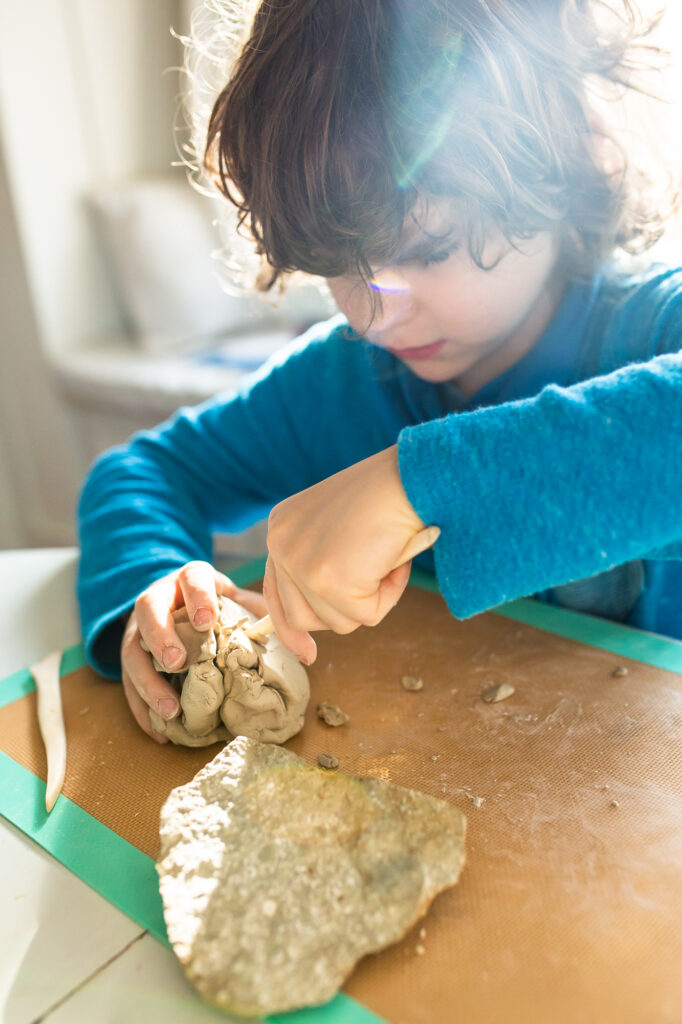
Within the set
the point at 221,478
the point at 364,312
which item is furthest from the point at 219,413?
the point at 364,312

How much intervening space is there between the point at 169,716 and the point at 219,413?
0.46 metres

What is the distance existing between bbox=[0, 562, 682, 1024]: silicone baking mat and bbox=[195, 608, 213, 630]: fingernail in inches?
3.6

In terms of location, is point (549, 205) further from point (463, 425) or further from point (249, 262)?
point (249, 262)

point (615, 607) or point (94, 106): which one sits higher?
point (94, 106)

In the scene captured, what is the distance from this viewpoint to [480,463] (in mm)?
461

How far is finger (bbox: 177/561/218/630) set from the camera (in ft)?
1.90

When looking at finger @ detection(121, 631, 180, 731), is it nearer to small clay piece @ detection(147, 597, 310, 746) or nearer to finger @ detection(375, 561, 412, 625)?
small clay piece @ detection(147, 597, 310, 746)

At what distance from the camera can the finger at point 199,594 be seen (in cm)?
58

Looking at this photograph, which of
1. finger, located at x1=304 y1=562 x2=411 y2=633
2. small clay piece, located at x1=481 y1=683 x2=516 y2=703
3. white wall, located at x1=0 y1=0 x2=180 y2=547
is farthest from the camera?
white wall, located at x1=0 y1=0 x2=180 y2=547

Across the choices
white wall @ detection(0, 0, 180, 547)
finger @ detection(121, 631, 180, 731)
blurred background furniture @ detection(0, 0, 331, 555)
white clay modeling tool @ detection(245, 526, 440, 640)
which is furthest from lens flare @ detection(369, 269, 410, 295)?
white wall @ detection(0, 0, 180, 547)

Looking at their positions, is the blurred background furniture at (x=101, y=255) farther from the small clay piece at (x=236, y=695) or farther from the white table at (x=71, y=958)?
the white table at (x=71, y=958)

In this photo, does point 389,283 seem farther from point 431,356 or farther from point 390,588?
point 390,588

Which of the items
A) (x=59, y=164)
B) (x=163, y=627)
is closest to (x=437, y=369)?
(x=163, y=627)

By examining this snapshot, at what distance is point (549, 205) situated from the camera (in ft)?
2.15
